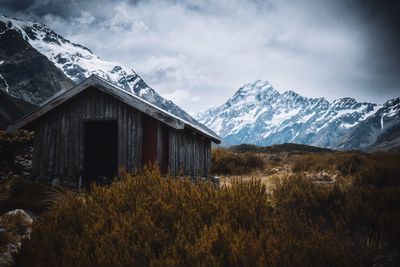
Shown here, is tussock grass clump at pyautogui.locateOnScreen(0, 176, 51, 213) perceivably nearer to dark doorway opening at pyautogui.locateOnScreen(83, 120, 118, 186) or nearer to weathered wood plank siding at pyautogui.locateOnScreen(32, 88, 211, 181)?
weathered wood plank siding at pyautogui.locateOnScreen(32, 88, 211, 181)

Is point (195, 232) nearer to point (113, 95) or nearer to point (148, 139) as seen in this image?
point (148, 139)

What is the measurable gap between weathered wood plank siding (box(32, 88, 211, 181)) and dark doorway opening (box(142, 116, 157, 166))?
13cm

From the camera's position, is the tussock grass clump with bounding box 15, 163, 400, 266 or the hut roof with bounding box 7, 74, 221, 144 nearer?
the tussock grass clump with bounding box 15, 163, 400, 266

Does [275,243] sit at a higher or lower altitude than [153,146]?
lower

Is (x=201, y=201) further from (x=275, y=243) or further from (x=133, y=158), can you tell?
(x=133, y=158)

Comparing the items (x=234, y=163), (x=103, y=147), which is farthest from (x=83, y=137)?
(x=234, y=163)

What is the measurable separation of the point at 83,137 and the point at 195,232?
25.4ft

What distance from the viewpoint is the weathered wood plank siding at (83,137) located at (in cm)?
926

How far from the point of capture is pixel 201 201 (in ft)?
11.7

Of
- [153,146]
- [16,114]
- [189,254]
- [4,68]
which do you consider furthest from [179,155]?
[4,68]

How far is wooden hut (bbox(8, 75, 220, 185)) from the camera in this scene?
918cm

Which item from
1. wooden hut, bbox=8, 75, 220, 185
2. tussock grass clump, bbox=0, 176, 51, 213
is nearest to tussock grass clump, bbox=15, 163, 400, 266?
tussock grass clump, bbox=0, 176, 51, 213

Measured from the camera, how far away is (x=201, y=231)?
9.37 ft

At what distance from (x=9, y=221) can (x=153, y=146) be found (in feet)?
14.3
